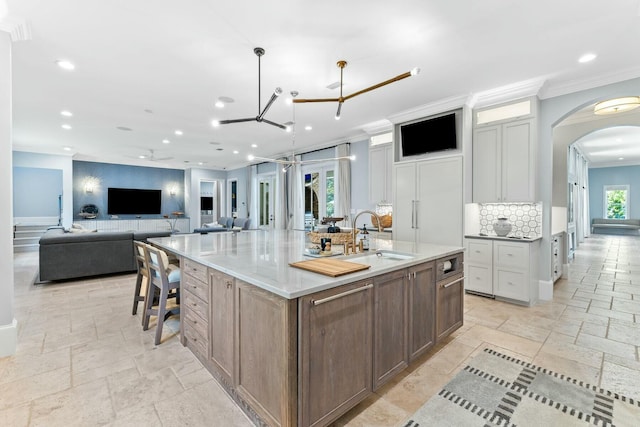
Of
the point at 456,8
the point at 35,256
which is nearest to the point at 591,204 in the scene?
the point at 456,8

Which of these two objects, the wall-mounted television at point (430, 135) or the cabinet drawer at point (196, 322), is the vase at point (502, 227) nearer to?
the wall-mounted television at point (430, 135)

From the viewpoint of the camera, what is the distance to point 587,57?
306cm

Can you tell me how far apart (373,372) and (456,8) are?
2.80 metres

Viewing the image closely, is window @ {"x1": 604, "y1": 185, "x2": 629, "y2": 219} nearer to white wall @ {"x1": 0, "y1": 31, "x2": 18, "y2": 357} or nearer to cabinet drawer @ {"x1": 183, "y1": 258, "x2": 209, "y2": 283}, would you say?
cabinet drawer @ {"x1": 183, "y1": 258, "x2": 209, "y2": 283}

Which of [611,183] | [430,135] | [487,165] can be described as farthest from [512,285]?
[611,183]

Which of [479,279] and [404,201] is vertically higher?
[404,201]

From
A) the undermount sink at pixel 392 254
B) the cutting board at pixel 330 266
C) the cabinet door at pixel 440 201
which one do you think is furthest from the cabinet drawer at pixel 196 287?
the cabinet door at pixel 440 201

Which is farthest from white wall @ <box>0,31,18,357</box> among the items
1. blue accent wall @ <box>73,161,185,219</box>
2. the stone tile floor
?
blue accent wall @ <box>73,161,185,219</box>

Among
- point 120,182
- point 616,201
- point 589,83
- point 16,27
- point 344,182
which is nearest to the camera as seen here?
point 16,27

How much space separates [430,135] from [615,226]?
43.4ft

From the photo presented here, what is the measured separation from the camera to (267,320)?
1559 mm

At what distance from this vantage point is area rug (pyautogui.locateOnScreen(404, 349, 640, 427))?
1.78 meters

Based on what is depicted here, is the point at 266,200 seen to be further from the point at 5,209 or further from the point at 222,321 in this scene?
the point at 222,321

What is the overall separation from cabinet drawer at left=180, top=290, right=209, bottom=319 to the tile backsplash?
4.22 m
